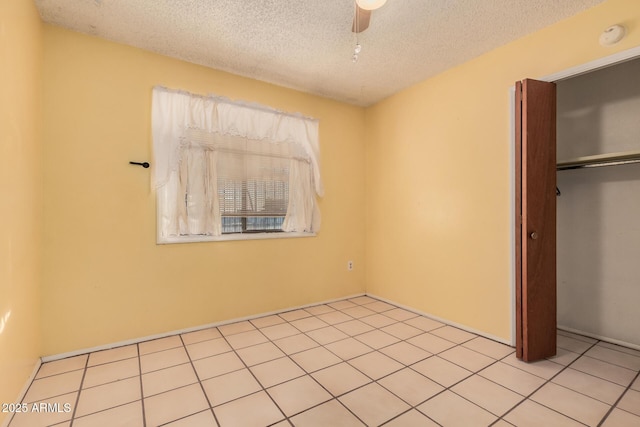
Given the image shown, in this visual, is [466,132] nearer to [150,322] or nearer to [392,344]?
[392,344]

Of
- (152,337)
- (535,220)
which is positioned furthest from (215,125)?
(535,220)

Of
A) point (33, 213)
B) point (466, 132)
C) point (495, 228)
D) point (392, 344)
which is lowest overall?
point (392, 344)

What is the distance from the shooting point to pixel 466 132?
2.76 m

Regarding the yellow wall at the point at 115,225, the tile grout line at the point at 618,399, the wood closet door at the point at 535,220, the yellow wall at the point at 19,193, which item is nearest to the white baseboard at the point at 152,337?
the yellow wall at the point at 115,225

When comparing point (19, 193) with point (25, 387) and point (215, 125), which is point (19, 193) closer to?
point (25, 387)

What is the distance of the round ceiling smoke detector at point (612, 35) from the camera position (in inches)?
73.8

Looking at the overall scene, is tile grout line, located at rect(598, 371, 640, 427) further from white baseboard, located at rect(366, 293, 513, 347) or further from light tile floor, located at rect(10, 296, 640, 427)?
white baseboard, located at rect(366, 293, 513, 347)

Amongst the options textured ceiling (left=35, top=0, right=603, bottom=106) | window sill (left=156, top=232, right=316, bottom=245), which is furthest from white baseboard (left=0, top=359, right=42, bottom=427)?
textured ceiling (left=35, top=0, right=603, bottom=106)

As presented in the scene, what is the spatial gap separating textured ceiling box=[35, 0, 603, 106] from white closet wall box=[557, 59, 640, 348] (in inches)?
35.8

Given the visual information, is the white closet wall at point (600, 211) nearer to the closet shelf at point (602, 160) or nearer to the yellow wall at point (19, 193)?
the closet shelf at point (602, 160)

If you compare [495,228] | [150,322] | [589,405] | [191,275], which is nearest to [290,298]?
[191,275]

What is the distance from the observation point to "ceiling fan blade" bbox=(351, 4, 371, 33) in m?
1.99

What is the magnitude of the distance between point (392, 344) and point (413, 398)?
2.41 ft

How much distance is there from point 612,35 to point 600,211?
1467 millimetres
